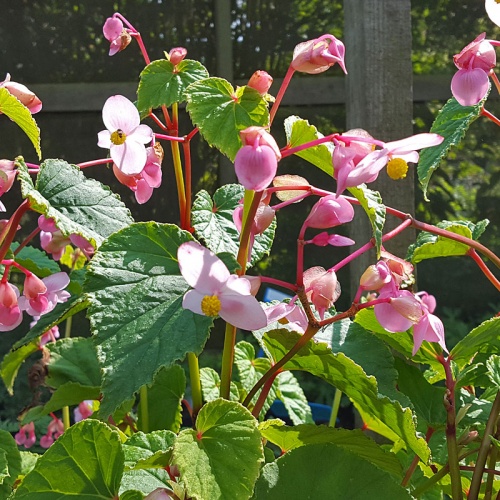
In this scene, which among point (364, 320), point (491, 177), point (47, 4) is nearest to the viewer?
point (364, 320)

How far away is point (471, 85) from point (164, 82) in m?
0.24

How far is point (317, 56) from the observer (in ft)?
1.54

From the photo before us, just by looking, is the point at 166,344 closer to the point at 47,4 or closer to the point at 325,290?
the point at 325,290

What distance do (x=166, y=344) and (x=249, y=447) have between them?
74 mm

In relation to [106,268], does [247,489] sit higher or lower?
lower

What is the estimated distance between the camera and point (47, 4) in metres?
2.45

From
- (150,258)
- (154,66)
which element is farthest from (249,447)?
(154,66)

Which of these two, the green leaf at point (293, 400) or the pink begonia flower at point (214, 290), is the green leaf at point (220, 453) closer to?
the pink begonia flower at point (214, 290)

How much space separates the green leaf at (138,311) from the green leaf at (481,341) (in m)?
0.23

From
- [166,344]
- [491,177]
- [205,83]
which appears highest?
[205,83]

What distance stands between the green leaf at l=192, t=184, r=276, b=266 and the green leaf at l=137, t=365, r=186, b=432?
0.18 metres

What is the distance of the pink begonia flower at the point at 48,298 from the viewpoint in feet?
1.89

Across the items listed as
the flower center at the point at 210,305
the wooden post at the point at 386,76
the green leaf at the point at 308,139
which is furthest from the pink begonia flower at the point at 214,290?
the wooden post at the point at 386,76

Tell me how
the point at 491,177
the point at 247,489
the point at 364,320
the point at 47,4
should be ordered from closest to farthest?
the point at 247,489, the point at 364,320, the point at 47,4, the point at 491,177
